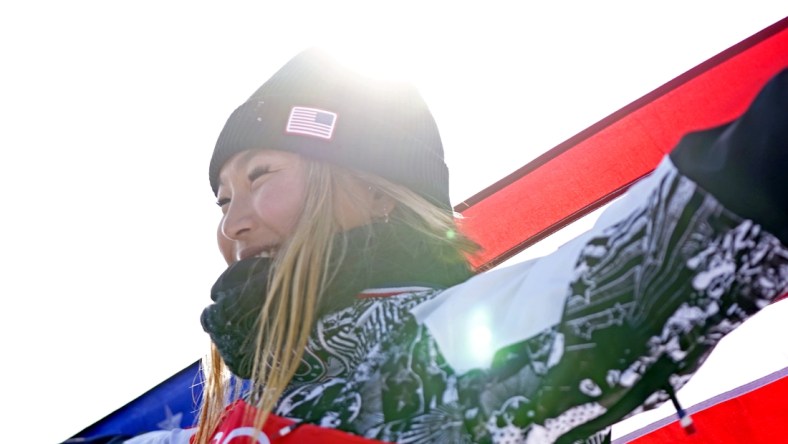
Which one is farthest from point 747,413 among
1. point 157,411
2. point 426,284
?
point 157,411

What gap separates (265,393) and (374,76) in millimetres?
887

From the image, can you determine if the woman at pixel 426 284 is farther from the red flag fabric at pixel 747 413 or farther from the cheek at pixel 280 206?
the red flag fabric at pixel 747 413

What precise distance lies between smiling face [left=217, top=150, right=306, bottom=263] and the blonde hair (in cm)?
3

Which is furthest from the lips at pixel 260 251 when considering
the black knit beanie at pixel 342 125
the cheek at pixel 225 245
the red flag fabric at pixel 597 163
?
the red flag fabric at pixel 597 163

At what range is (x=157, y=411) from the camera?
2.69m

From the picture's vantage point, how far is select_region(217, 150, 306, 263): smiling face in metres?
1.43

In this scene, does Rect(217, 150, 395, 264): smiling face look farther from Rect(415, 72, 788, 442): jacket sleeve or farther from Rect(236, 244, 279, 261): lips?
Rect(415, 72, 788, 442): jacket sleeve

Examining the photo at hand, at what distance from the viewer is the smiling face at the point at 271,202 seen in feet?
4.71

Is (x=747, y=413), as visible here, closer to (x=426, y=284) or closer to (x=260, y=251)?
(x=426, y=284)

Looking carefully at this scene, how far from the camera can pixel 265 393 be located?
119 centimetres

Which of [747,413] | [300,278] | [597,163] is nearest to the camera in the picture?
[300,278]

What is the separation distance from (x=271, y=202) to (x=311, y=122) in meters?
0.26

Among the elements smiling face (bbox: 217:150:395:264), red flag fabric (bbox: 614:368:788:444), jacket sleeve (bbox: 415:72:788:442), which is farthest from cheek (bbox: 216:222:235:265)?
red flag fabric (bbox: 614:368:788:444)

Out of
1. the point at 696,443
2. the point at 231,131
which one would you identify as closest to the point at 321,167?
the point at 231,131
